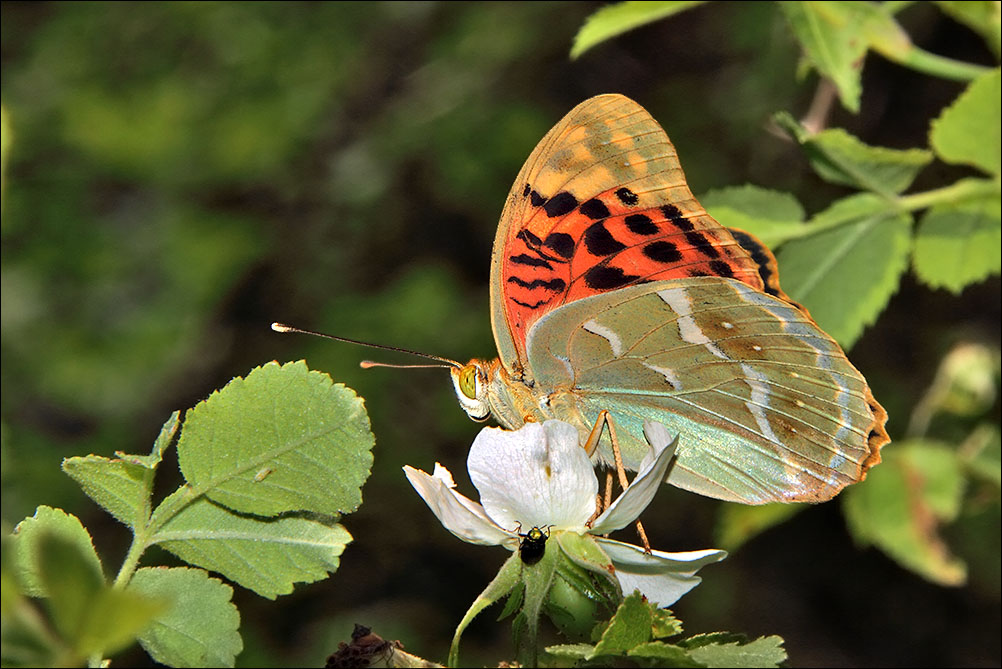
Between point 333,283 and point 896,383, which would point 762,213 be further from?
point 333,283

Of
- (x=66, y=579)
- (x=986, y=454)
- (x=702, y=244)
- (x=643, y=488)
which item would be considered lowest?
(x=986, y=454)

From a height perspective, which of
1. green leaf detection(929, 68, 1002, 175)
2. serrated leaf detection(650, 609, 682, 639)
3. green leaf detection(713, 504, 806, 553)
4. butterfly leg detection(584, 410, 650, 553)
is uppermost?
green leaf detection(929, 68, 1002, 175)

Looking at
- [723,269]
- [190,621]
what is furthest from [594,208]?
[190,621]

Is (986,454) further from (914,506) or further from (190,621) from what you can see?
(190,621)

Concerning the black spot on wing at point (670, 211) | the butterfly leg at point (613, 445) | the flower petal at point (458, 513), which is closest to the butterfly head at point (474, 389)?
the butterfly leg at point (613, 445)

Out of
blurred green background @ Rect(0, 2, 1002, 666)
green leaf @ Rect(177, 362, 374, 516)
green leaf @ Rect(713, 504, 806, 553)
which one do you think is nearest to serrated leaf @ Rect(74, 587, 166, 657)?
green leaf @ Rect(177, 362, 374, 516)

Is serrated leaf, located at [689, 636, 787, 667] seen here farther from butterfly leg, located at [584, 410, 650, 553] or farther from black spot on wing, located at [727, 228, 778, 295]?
black spot on wing, located at [727, 228, 778, 295]
